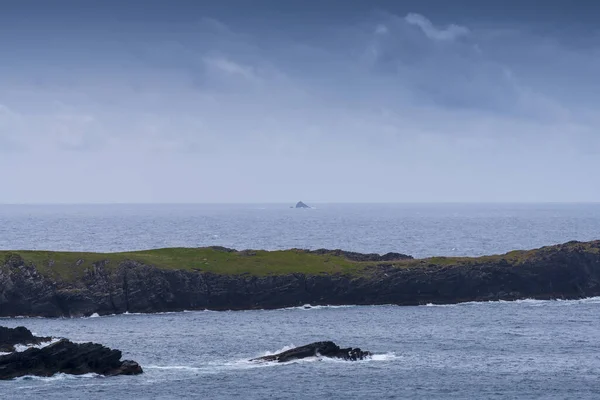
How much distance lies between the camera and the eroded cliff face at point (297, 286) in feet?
381

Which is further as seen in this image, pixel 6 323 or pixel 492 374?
pixel 6 323

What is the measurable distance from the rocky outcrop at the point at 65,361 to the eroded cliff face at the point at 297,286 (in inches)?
1314

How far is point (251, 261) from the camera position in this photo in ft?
436

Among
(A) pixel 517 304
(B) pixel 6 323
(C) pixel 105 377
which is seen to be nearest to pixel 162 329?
(B) pixel 6 323

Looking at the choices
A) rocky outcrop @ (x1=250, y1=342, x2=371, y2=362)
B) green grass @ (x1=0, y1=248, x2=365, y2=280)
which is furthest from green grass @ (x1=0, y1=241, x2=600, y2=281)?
rocky outcrop @ (x1=250, y1=342, x2=371, y2=362)

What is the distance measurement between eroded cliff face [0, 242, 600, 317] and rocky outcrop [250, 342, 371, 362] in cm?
Answer: 3241

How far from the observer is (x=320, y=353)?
3521 inches

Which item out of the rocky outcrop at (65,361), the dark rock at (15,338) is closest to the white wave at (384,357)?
the rocky outcrop at (65,361)

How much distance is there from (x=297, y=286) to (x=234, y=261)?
37.5 ft

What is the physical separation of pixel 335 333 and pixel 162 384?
27720mm

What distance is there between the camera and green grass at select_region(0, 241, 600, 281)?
12288 centimetres

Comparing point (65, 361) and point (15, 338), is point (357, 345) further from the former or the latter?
point (15, 338)

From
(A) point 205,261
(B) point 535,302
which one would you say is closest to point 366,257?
(A) point 205,261

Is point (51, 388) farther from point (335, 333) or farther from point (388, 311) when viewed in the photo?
point (388, 311)
